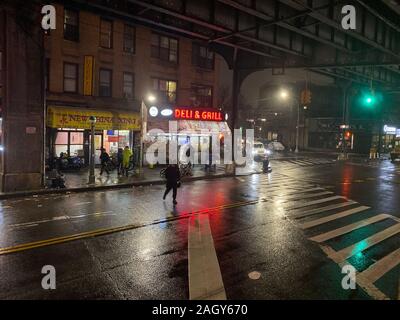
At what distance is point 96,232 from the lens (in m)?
9.47

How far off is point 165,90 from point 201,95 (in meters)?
4.12

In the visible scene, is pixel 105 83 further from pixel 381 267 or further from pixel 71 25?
pixel 381 267

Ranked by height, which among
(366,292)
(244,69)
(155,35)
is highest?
(155,35)

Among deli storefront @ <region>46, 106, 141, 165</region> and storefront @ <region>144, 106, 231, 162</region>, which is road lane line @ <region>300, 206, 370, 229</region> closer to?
storefront @ <region>144, 106, 231, 162</region>

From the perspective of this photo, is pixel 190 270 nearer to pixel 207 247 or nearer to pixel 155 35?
pixel 207 247

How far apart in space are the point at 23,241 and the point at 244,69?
64.8 feet

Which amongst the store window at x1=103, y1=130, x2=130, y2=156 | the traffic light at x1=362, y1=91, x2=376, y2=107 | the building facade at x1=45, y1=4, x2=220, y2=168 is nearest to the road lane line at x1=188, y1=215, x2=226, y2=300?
the building facade at x1=45, y1=4, x2=220, y2=168

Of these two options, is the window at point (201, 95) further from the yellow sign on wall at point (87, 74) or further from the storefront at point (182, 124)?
the yellow sign on wall at point (87, 74)

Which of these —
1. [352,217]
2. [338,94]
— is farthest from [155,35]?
[338,94]

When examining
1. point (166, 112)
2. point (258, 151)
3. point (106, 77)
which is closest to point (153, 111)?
point (166, 112)

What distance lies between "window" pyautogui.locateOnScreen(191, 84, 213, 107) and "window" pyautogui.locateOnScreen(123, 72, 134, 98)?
5.97 metres

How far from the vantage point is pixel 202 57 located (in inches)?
1233

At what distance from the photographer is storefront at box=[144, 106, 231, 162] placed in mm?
27125

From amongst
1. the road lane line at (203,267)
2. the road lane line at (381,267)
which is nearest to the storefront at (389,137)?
the road lane line at (381,267)
